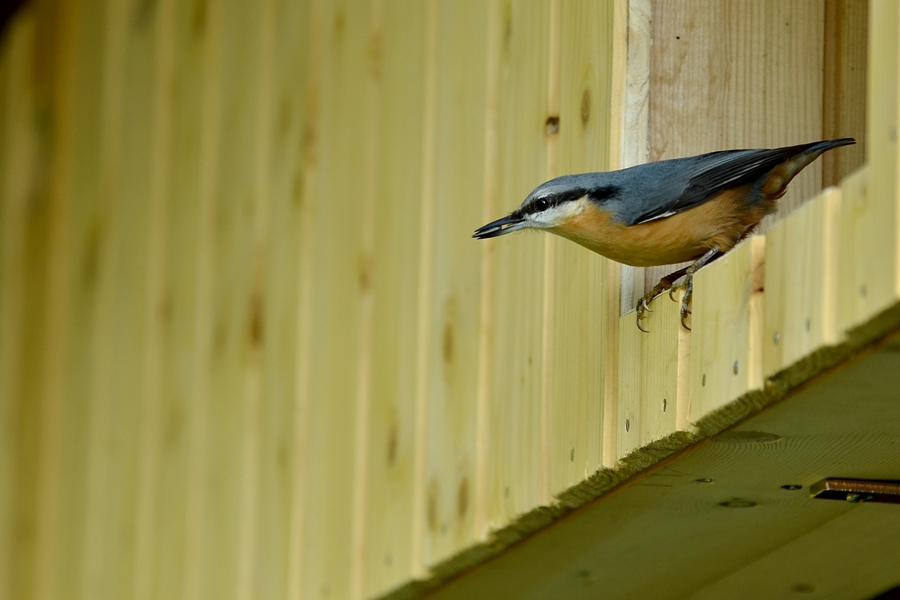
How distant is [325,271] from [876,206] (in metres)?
1.53

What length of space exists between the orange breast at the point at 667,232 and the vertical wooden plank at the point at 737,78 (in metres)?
0.10

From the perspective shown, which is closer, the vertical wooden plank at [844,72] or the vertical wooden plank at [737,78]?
the vertical wooden plank at [737,78]

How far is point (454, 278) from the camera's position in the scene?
7.13ft

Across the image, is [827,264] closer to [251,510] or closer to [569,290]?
[569,290]

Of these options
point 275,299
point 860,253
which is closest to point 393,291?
point 275,299

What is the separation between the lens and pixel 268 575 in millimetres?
2590

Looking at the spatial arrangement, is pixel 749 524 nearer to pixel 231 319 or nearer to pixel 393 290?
pixel 393 290

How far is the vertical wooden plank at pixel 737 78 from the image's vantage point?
183cm

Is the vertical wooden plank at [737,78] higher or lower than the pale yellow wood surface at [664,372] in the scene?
higher

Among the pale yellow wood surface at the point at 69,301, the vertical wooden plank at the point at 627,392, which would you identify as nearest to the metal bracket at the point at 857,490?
the vertical wooden plank at the point at 627,392

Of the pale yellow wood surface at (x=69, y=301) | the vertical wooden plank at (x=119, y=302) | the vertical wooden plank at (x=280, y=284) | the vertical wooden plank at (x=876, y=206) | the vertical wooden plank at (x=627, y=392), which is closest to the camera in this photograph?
the vertical wooden plank at (x=876, y=206)

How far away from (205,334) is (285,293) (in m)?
0.33

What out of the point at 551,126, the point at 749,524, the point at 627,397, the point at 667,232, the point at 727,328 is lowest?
the point at 749,524

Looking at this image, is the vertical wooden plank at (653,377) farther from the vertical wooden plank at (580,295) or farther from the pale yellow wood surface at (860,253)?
the pale yellow wood surface at (860,253)
